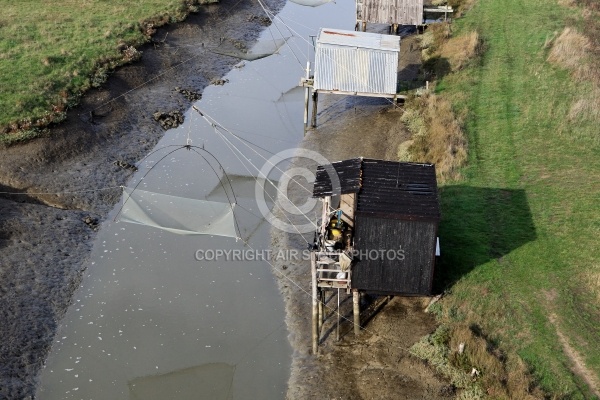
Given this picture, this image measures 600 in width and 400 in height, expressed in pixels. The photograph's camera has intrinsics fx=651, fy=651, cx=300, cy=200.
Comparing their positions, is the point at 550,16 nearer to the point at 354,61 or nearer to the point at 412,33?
the point at 412,33

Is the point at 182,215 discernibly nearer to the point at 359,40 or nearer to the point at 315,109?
the point at 315,109

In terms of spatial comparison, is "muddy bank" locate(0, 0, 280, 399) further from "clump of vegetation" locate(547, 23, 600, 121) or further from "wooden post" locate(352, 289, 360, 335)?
"clump of vegetation" locate(547, 23, 600, 121)

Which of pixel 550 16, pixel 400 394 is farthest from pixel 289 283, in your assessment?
pixel 550 16

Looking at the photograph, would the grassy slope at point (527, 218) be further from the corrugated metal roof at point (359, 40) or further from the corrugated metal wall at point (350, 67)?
the corrugated metal wall at point (350, 67)

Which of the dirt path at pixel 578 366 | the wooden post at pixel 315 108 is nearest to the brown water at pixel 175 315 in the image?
the wooden post at pixel 315 108

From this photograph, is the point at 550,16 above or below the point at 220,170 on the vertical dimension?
above
